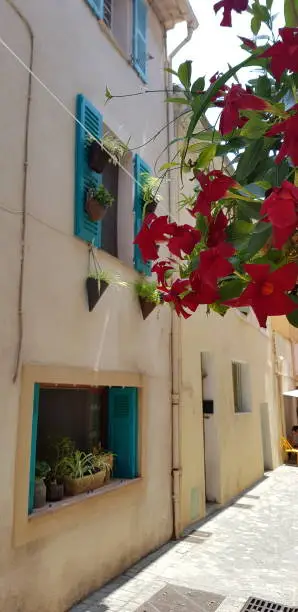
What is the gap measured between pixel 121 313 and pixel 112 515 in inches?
85.4

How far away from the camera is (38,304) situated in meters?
4.35

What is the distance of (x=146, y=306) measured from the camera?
20.1ft

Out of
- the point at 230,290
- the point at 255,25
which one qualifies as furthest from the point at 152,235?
the point at 255,25

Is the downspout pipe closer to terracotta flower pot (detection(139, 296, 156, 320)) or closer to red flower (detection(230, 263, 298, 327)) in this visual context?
terracotta flower pot (detection(139, 296, 156, 320))

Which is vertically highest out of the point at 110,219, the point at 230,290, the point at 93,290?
the point at 110,219

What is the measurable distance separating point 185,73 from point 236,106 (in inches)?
19.8

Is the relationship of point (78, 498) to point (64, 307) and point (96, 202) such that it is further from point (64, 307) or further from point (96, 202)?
point (96, 202)

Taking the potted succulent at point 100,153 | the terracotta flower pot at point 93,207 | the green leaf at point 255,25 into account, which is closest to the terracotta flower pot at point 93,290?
the terracotta flower pot at point 93,207

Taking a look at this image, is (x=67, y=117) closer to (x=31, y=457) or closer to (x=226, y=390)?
(x=31, y=457)

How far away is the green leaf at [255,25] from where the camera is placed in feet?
4.99

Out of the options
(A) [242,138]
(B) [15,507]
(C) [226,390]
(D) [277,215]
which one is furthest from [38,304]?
(C) [226,390]

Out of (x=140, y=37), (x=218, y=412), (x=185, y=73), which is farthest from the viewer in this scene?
(x=218, y=412)

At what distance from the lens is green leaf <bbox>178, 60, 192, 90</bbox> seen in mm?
1548

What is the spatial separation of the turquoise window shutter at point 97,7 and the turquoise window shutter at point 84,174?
4.31ft
